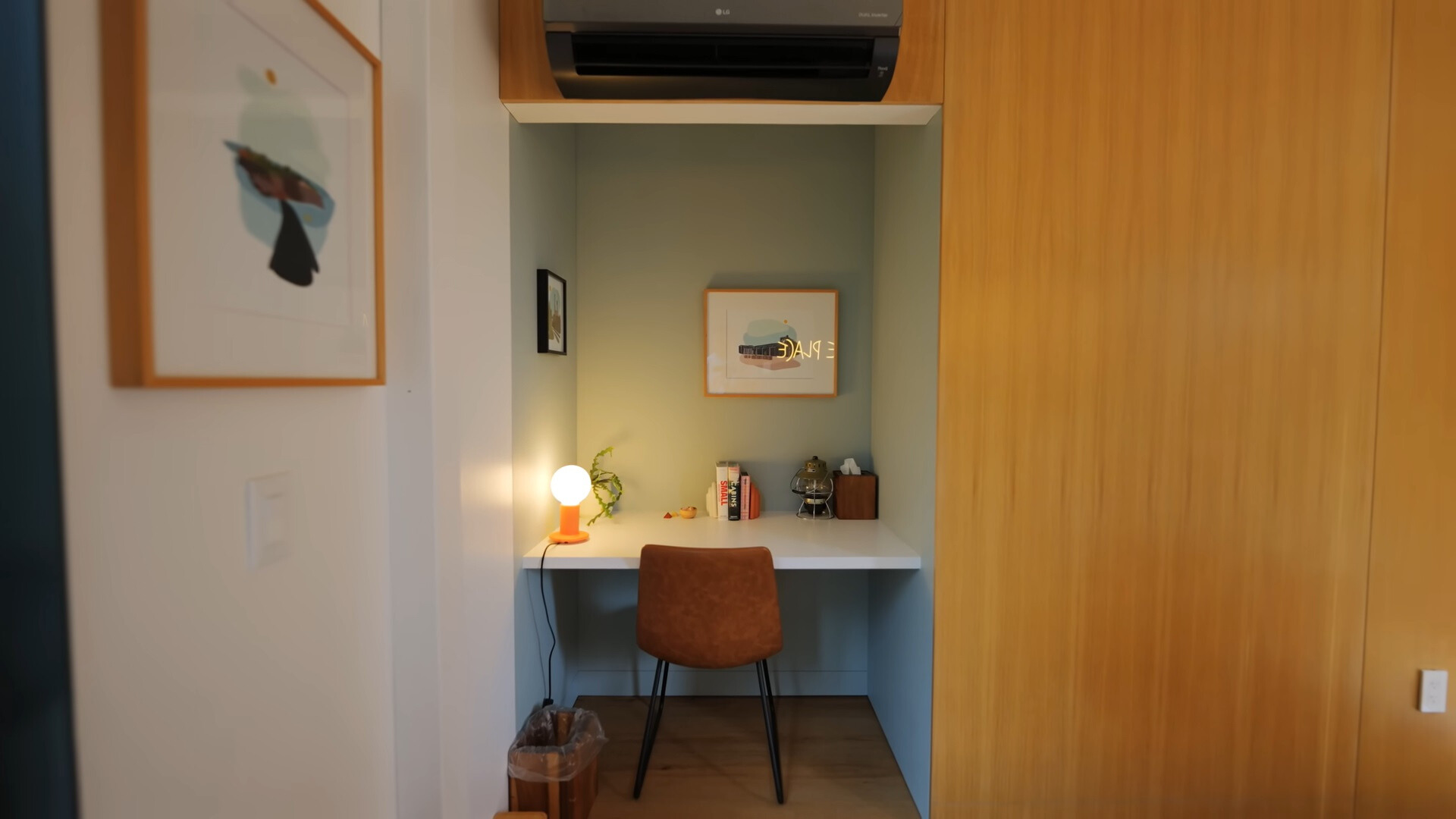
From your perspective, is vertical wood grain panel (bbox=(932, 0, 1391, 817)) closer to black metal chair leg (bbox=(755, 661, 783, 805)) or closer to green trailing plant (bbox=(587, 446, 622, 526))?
black metal chair leg (bbox=(755, 661, 783, 805))

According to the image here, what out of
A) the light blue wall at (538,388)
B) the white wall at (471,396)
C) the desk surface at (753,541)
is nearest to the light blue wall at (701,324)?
the light blue wall at (538,388)

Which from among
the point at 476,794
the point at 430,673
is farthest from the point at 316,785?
the point at 476,794

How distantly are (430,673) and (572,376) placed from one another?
4.81ft

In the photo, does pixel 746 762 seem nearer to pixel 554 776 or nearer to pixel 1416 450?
pixel 554 776

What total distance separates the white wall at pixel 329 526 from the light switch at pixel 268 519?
0.8 inches

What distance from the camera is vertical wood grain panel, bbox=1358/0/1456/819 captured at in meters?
1.79

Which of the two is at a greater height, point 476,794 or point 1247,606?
point 1247,606

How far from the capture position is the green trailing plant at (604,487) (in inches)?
101

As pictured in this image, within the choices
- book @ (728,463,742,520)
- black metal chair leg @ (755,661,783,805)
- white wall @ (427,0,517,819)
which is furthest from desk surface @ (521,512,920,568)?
black metal chair leg @ (755,661,783,805)

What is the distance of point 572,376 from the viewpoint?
2.62 m

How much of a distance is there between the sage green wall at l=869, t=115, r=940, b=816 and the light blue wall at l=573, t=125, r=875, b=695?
14 centimetres

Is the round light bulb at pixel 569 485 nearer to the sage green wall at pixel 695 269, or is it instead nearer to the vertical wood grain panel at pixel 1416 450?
the sage green wall at pixel 695 269

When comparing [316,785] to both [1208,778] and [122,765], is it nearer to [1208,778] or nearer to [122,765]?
[122,765]

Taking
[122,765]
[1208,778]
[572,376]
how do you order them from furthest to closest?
[572,376], [1208,778], [122,765]
